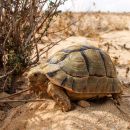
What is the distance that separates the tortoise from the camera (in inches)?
182

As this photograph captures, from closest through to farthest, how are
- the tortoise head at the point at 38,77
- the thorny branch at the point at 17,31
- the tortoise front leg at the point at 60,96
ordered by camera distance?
the tortoise front leg at the point at 60,96, the tortoise head at the point at 38,77, the thorny branch at the point at 17,31

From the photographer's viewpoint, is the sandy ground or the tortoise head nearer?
the sandy ground

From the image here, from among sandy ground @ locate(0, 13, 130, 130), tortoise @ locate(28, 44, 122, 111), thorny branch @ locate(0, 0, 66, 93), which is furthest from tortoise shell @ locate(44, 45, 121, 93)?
thorny branch @ locate(0, 0, 66, 93)

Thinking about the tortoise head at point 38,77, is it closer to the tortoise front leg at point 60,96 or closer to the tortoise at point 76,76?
the tortoise at point 76,76

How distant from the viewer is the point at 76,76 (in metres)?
4.68

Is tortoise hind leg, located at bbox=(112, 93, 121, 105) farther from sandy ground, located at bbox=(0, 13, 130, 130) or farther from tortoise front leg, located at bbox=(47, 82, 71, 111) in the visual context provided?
tortoise front leg, located at bbox=(47, 82, 71, 111)

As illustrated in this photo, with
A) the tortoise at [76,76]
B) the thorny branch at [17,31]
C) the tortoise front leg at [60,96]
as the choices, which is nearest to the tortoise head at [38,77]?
the tortoise at [76,76]

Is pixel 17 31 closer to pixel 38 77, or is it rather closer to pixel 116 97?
pixel 38 77

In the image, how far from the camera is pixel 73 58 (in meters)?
4.80

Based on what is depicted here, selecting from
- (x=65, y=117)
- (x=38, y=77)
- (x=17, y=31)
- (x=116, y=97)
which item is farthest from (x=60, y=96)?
(x=17, y=31)

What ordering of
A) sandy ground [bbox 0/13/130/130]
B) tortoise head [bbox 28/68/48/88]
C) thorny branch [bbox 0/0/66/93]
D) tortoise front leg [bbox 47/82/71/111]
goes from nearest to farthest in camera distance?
sandy ground [bbox 0/13/130/130] < tortoise front leg [bbox 47/82/71/111] < tortoise head [bbox 28/68/48/88] < thorny branch [bbox 0/0/66/93]

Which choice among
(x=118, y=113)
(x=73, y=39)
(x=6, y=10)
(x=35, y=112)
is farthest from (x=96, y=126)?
(x=73, y=39)

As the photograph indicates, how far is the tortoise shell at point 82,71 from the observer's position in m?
4.63

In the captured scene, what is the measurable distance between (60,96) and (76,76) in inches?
9.6
